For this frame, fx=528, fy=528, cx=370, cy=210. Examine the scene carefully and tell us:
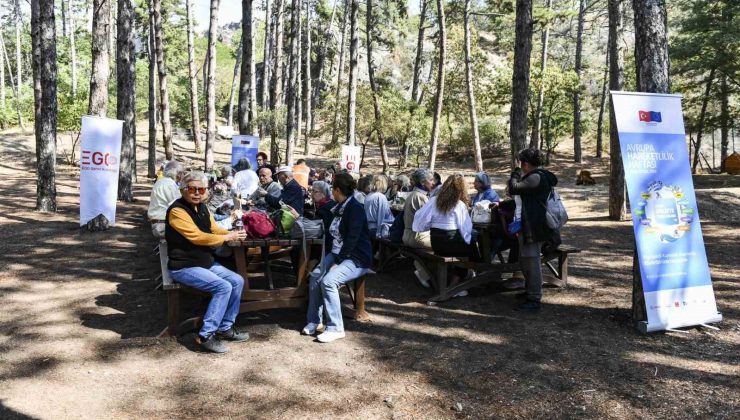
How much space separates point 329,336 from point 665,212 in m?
3.35

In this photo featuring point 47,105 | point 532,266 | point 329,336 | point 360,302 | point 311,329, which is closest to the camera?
point 329,336

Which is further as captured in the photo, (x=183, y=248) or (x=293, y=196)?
(x=293, y=196)

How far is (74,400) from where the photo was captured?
11.8ft

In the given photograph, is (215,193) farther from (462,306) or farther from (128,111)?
(128,111)

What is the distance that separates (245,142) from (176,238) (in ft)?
36.6

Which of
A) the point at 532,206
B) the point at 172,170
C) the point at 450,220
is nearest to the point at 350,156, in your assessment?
the point at 172,170

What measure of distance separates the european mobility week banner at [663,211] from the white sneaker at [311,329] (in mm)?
2997

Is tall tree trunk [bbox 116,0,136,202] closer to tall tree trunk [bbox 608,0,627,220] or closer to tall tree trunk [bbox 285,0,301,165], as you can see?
tall tree trunk [bbox 285,0,301,165]

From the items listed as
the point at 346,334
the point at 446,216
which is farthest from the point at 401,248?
the point at 346,334

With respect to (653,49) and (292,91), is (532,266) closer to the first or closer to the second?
(653,49)

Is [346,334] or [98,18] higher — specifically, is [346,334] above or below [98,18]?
below

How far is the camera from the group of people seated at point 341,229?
4.45m

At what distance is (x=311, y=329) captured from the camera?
16.2ft

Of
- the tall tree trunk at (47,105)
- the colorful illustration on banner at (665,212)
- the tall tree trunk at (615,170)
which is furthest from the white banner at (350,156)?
the colorful illustration on banner at (665,212)
